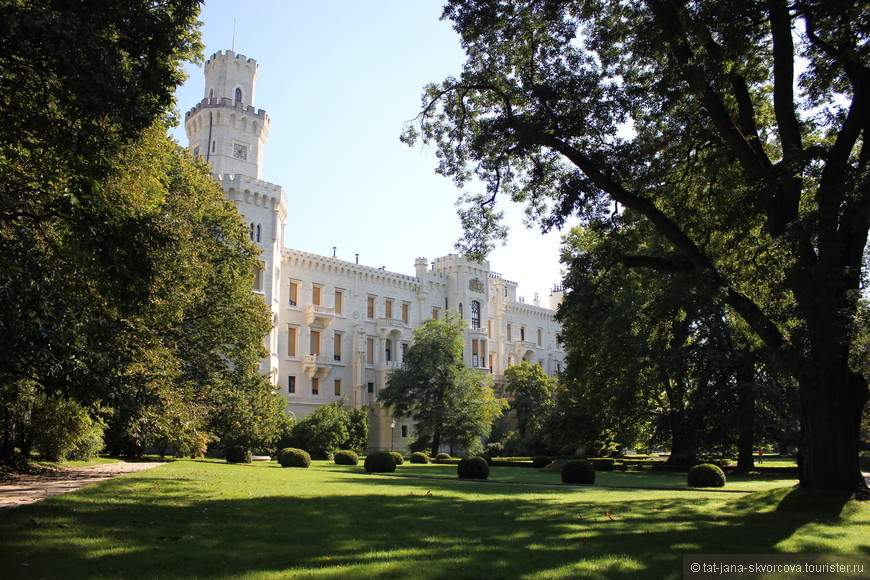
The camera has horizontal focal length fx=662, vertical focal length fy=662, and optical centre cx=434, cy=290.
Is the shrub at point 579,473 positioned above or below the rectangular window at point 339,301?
below

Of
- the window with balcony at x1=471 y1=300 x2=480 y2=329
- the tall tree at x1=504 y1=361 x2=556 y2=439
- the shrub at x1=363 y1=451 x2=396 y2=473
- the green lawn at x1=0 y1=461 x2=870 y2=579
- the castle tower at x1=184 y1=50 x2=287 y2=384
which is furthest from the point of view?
the window with balcony at x1=471 y1=300 x2=480 y2=329

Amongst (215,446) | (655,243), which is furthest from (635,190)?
(215,446)

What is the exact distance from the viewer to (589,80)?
1465cm

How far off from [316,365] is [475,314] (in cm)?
1879

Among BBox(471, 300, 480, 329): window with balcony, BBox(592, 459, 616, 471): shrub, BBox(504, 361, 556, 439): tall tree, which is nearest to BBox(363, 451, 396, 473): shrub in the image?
BBox(592, 459, 616, 471): shrub

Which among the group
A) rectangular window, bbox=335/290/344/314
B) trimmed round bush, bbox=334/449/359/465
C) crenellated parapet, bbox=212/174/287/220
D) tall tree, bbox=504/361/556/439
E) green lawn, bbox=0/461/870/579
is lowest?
trimmed round bush, bbox=334/449/359/465

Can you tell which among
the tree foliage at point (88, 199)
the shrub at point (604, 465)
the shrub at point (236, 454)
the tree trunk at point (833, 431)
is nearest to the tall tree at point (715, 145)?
the tree trunk at point (833, 431)

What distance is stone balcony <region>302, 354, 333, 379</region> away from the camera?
50.7 meters

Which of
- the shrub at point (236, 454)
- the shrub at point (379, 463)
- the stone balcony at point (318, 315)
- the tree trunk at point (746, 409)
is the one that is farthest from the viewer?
the stone balcony at point (318, 315)

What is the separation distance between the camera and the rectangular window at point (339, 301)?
55375 millimetres

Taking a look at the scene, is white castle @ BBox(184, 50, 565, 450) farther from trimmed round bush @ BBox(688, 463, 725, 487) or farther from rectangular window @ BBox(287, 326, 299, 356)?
trimmed round bush @ BBox(688, 463, 725, 487)

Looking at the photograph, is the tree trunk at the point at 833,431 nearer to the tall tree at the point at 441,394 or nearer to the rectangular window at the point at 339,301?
the tall tree at the point at 441,394

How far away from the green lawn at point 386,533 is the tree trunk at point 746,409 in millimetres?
16652

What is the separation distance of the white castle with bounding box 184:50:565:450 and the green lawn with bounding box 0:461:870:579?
31.0 m
